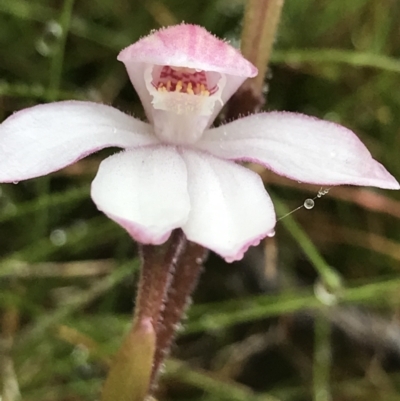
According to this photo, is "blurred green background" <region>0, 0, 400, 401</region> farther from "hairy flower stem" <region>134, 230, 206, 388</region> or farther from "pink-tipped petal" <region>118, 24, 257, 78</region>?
"pink-tipped petal" <region>118, 24, 257, 78</region>

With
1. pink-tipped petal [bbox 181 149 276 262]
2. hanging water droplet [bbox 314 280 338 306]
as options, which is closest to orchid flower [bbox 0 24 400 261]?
pink-tipped petal [bbox 181 149 276 262]

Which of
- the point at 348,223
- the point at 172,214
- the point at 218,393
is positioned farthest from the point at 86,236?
the point at 172,214

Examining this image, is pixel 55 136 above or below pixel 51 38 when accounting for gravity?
above

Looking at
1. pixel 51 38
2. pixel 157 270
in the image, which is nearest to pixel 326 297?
pixel 157 270

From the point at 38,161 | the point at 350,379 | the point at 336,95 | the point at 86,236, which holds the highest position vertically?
the point at 38,161

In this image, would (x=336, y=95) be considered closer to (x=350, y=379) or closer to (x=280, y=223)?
(x=280, y=223)

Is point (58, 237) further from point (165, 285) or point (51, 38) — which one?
point (165, 285)

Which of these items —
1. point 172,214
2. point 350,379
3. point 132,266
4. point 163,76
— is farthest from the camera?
point 350,379
